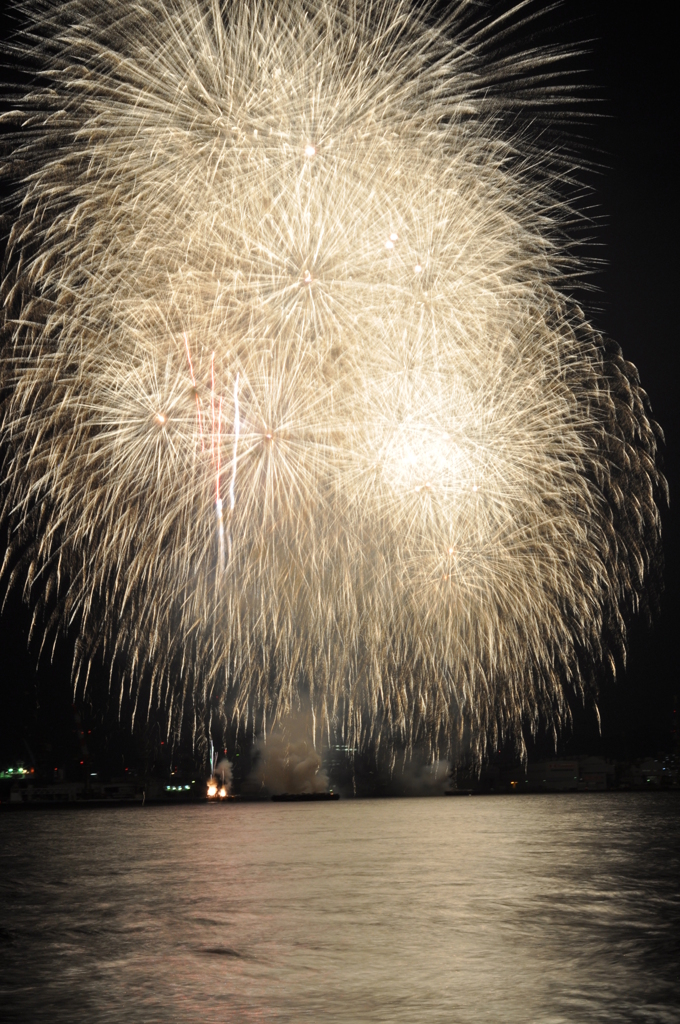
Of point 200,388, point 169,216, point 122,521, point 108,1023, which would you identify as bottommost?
point 108,1023

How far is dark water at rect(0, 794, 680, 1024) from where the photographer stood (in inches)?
365

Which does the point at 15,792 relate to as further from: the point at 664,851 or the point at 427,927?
the point at 427,927

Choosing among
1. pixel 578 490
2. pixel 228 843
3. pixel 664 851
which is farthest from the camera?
pixel 228 843

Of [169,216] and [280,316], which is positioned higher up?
[169,216]

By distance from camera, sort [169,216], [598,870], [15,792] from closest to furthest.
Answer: [598,870] < [169,216] < [15,792]

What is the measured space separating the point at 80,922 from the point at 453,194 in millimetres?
18587

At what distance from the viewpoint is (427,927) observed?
44.7 feet

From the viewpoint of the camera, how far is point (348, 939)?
12.8 metres

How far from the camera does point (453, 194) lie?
26.2 metres

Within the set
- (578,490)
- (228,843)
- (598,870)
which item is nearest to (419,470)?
(578,490)

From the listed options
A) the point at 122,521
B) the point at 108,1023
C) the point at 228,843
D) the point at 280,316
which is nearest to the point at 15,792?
the point at 228,843

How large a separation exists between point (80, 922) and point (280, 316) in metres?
15.5

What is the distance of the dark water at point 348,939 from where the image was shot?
30.4 ft

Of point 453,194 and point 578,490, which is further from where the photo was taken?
point 578,490
